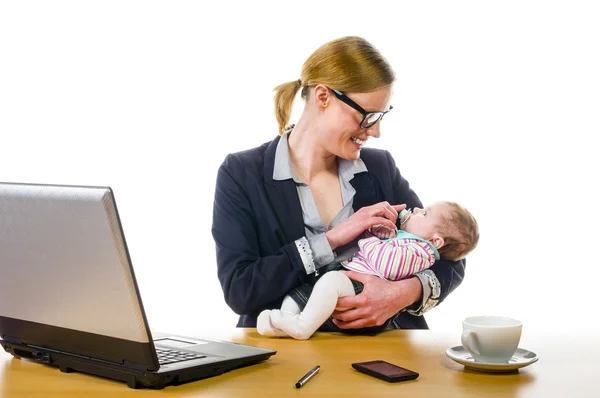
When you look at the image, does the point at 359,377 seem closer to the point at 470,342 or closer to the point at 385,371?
the point at 385,371

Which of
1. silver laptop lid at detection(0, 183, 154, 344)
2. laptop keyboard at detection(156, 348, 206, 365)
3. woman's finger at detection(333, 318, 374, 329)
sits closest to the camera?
silver laptop lid at detection(0, 183, 154, 344)

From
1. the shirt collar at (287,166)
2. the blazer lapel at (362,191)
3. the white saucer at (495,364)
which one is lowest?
the white saucer at (495,364)

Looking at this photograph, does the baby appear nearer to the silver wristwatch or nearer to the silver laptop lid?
the silver wristwatch

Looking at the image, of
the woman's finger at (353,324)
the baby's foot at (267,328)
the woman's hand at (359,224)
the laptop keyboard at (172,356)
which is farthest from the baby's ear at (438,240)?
the laptop keyboard at (172,356)

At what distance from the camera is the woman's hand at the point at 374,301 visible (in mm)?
2254

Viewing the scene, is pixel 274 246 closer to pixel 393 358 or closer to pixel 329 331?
pixel 329 331

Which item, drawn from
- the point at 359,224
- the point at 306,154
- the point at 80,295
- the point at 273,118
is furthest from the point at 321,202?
the point at 273,118

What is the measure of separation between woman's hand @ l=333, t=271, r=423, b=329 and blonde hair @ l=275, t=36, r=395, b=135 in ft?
1.89

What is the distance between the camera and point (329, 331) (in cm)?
236

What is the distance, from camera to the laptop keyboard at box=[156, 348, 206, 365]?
1646 mm

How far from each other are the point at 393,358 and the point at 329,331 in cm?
56

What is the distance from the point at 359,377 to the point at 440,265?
36.4 inches

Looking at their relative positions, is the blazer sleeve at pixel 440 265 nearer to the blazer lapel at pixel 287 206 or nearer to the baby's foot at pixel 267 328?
the blazer lapel at pixel 287 206

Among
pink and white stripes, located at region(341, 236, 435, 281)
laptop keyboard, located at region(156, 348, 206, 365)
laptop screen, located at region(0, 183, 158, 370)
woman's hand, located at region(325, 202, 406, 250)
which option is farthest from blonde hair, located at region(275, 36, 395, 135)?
laptop screen, located at region(0, 183, 158, 370)
